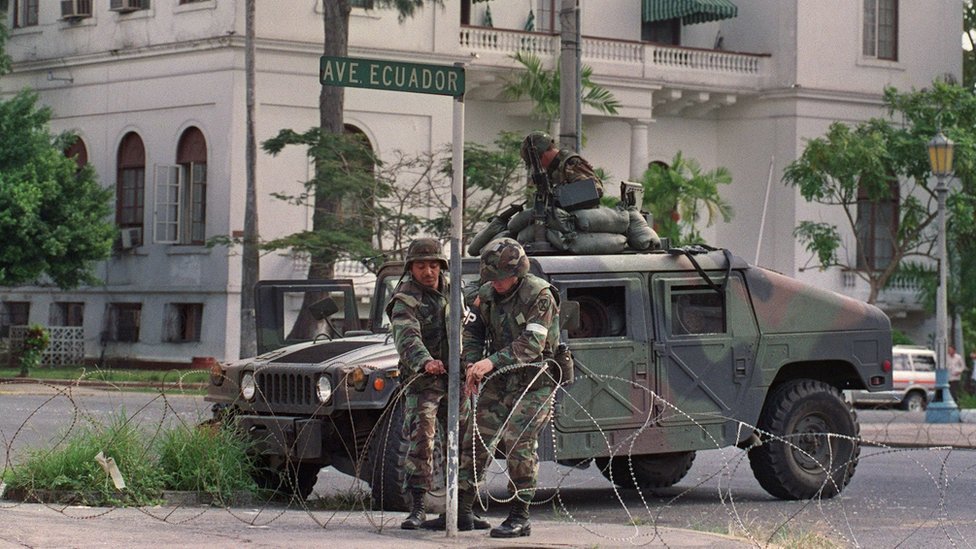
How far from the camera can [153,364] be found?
38.6 m

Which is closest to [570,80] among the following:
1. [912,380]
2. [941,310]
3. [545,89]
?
[941,310]

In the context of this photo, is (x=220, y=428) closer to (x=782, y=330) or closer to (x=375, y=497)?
(x=375, y=497)

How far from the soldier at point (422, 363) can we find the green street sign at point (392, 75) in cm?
134

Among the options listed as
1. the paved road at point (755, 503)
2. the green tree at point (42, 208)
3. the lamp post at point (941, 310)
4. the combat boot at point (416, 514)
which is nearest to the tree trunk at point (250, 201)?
the green tree at point (42, 208)

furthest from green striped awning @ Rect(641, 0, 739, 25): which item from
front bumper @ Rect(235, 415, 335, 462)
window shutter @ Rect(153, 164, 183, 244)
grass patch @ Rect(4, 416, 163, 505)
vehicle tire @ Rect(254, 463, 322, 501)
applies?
grass patch @ Rect(4, 416, 163, 505)

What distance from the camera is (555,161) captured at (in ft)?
50.0

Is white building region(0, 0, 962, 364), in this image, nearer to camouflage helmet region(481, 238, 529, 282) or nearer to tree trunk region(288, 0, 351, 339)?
tree trunk region(288, 0, 351, 339)

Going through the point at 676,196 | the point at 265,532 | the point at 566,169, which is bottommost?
the point at 265,532

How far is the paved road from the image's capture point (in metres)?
12.8

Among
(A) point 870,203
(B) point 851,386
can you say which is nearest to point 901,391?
(A) point 870,203

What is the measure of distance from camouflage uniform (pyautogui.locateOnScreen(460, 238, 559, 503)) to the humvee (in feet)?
4.54

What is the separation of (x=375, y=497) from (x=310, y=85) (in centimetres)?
2593

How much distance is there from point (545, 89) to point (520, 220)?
23.5 m

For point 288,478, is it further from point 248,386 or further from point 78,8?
point 78,8
